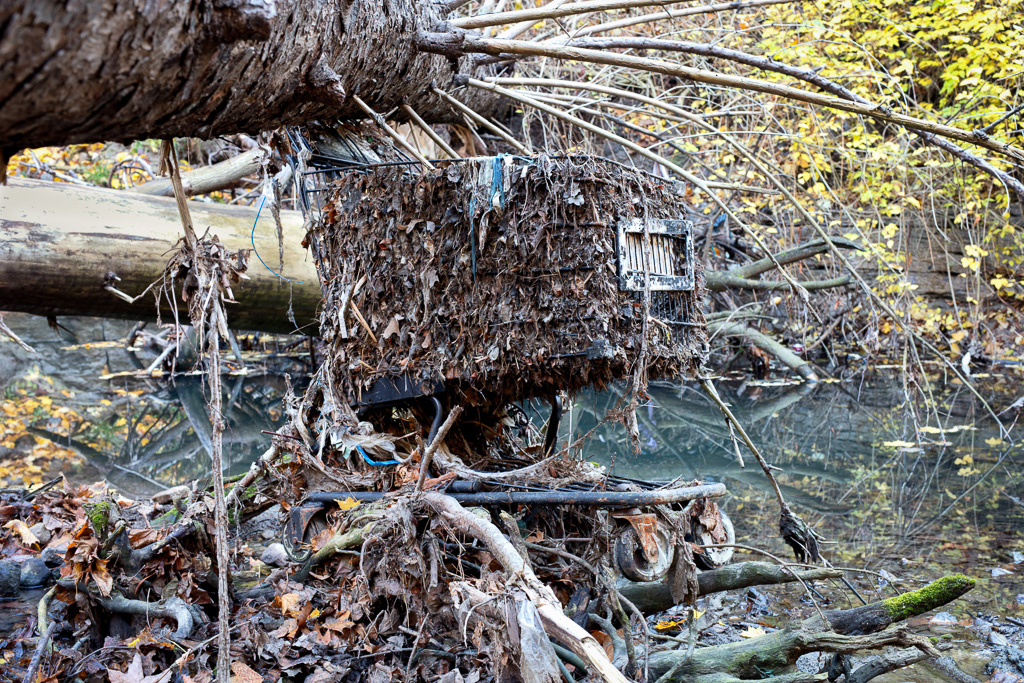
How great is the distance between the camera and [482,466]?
4008 mm

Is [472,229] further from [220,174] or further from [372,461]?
[220,174]

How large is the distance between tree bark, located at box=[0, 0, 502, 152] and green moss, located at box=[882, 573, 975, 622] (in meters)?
3.12

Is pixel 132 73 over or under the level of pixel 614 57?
under

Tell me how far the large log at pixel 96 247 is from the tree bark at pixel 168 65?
2987 millimetres

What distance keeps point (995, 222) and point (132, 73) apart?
445 inches

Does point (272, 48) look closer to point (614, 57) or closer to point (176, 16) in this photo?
point (176, 16)

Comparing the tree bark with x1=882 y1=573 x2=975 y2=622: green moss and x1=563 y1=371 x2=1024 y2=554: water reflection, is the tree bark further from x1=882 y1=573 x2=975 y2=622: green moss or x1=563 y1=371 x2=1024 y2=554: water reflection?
x1=882 y1=573 x2=975 y2=622: green moss

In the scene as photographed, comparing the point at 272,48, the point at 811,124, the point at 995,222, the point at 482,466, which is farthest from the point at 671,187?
the point at 995,222

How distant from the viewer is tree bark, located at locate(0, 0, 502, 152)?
47.9 inches

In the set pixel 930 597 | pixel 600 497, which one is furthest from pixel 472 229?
pixel 930 597

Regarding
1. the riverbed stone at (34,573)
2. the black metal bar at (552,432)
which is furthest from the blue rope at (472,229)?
the riverbed stone at (34,573)

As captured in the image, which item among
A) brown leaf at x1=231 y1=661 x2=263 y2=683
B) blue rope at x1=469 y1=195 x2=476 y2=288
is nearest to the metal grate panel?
blue rope at x1=469 y1=195 x2=476 y2=288

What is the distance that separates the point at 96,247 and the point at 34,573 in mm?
2468

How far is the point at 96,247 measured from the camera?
561cm
